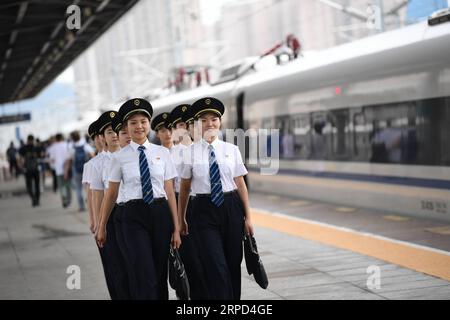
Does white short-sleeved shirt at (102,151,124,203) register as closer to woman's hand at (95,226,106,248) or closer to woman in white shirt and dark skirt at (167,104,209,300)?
woman's hand at (95,226,106,248)

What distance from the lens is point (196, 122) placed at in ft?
21.1

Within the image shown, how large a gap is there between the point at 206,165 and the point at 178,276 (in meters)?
0.84

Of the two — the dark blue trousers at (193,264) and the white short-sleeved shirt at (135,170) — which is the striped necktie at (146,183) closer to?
the white short-sleeved shirt at (135,170)

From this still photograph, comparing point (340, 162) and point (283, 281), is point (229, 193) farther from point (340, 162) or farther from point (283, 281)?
point (340, 162)

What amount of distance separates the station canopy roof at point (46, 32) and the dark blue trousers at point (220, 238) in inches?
179

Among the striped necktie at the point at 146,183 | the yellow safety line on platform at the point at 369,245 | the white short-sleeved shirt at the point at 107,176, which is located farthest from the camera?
the yellow safety line on platform at the point at 369,245

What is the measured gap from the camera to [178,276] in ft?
20.7

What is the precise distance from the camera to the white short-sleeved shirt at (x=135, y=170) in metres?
6.14

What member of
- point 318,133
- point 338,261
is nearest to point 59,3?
point 318,133

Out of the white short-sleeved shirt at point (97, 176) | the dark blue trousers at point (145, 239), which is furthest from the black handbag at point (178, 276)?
the white short-sleeved shirt at point (97, 176)

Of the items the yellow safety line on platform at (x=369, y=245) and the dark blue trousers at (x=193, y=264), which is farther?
the yellow safety line on platform at (x=369, y=245)

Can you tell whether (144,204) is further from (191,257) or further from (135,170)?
(191,257)

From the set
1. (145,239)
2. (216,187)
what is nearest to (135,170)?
(145,239)

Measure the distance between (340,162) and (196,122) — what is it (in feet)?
29.4
